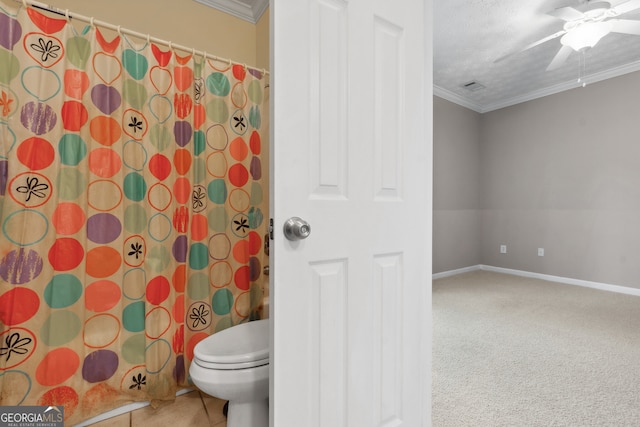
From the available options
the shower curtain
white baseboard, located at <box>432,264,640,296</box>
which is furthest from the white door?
white baseboard, located at <box>432,264,640,296</box>

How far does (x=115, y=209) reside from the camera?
4.90 ft

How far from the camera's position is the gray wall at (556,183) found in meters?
3.48

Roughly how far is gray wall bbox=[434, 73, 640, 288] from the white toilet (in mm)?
3428

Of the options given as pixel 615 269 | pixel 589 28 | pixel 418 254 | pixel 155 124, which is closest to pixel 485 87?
pixel 589 28

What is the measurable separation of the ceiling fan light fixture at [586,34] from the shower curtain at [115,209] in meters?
2.54

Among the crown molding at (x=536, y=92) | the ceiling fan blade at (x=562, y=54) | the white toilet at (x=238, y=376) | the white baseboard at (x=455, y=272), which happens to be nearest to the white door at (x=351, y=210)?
the white toilet at (x=238, y=376)

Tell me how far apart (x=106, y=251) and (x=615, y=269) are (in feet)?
16.3

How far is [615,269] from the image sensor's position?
11.6 feet

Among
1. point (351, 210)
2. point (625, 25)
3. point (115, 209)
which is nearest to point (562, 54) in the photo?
point (625, 25)

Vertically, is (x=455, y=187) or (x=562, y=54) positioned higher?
(x=562, y=54)

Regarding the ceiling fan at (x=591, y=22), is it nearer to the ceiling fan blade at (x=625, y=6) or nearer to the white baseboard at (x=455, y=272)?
the ceiling fan blade at (x=625, y=6)

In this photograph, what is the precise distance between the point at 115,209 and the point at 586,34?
3522mm

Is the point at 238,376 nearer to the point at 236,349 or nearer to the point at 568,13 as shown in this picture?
the point at 236,349

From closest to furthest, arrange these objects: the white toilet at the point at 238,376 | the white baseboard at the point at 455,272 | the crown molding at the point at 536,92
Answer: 1. the white toilet at the point at 238,376
2. the crown molding at the point at 536,92
3. the white baseboard at the point at 455,272
